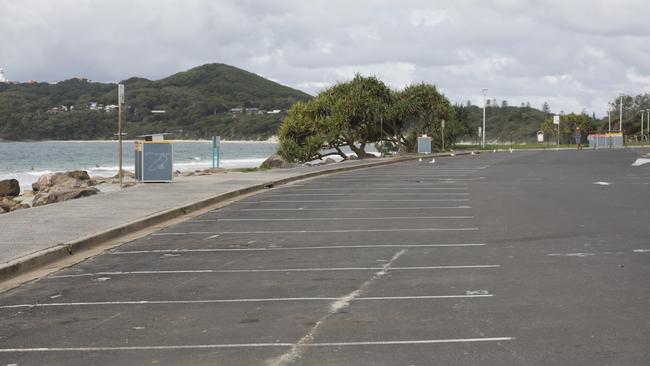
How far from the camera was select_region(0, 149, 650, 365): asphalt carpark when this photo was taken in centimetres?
646

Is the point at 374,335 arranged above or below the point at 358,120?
below

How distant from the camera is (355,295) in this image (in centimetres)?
861

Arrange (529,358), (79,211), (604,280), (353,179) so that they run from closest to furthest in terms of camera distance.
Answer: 1. (529,358)
2. (604,280)
3. (79,211)
4. (353,179)

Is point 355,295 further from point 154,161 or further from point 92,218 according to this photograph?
point 154,161

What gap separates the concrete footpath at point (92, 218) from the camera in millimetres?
11445

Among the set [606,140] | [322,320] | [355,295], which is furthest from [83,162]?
[322,320]

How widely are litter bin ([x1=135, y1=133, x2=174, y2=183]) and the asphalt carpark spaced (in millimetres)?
8690

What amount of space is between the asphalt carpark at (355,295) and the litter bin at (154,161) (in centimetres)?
869

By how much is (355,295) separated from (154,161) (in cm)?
1713

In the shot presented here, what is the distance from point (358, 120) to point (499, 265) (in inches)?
1888

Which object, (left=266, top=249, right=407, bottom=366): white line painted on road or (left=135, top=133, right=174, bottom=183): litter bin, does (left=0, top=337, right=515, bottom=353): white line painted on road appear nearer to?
(left=266, top=249, right=407, bottom=366): white line painted on road

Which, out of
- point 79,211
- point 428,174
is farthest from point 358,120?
point 79,211

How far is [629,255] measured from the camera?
36.1 ft

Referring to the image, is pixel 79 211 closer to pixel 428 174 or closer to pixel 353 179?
pixel 353 179
